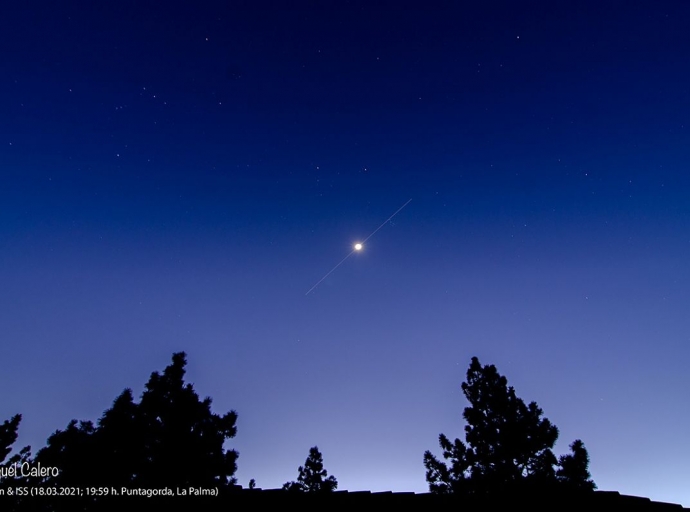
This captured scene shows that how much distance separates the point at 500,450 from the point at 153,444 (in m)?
17.7

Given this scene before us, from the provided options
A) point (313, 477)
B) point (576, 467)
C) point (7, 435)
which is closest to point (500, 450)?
point (576, 467)

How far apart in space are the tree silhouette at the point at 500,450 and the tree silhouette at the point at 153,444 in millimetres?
12390

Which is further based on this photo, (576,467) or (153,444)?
(576,467)

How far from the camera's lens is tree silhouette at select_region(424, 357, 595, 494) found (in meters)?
18.0

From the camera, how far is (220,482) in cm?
1553

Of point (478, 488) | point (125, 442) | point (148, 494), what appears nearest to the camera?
point (148, 494)

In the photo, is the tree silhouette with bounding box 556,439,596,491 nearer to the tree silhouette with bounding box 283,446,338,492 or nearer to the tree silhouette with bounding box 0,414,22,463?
the tree silhouette with bounding box 283,446,338,492

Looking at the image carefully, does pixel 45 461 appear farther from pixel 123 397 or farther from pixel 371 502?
pixel 371 502

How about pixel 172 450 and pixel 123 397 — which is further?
pixel 123 397

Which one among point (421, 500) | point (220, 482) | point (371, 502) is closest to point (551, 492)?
point (421, 500)

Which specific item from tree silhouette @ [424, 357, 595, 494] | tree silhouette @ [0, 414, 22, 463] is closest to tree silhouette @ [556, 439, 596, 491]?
tree silhouette @ [424, 357, 595, 494]

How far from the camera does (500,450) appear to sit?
18.7m

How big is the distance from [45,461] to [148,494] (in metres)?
5.99

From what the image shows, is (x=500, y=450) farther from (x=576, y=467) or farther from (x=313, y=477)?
(x=313, y=477)
